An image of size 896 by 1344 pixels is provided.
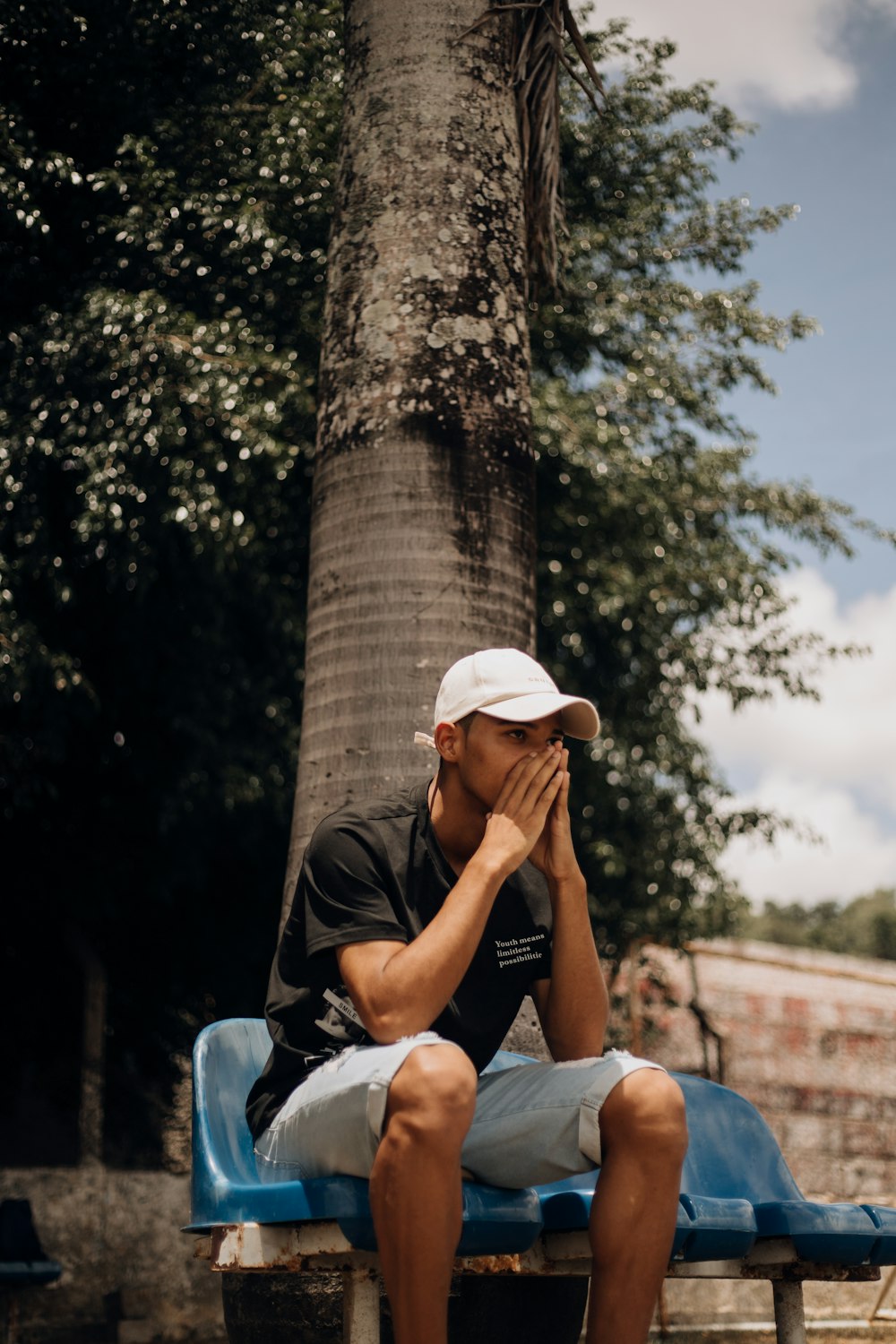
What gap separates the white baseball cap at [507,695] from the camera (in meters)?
3.02

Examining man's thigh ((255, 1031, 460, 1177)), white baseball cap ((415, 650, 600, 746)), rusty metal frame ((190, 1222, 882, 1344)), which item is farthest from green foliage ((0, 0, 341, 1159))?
rusty metal frame ((190, 1222, 882, 1344))

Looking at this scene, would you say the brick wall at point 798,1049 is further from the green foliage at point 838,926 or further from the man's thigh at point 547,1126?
the green foliage at point 838,926

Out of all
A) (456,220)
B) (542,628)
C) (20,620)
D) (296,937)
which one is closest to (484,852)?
(296,937)

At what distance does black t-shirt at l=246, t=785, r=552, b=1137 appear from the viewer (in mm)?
2816

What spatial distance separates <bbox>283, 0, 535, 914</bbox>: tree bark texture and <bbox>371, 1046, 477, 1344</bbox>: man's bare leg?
1657 mm

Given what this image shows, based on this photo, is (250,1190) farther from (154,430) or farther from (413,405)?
(154,430)

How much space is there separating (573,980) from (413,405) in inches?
83.5

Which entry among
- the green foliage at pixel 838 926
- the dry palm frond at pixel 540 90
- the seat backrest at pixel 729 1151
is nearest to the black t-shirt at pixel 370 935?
the seat backrest at pixel 729 1151

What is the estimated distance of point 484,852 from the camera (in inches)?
111

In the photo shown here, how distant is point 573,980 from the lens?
10.2 ft

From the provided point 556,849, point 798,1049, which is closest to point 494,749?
point 556,849

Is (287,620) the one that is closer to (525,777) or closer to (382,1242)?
(525,777)

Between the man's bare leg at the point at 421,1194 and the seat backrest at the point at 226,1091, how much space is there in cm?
59

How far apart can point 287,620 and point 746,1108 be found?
5.14 m
